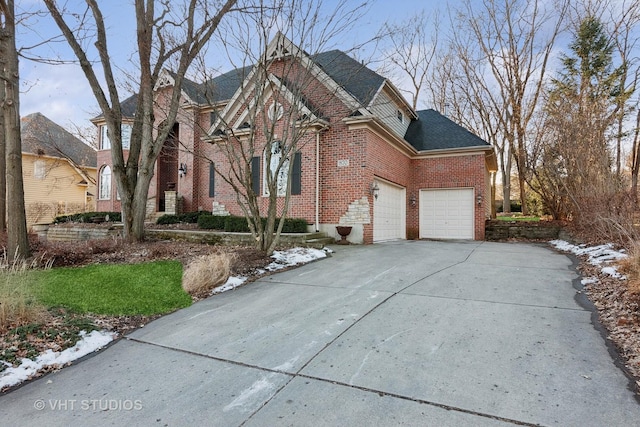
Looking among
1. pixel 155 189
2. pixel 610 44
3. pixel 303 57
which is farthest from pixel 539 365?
pixel 610 44

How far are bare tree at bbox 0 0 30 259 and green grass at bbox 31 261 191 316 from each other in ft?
4.15

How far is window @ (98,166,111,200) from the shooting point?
19531mm

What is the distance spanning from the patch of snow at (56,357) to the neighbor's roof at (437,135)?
13.1 meters

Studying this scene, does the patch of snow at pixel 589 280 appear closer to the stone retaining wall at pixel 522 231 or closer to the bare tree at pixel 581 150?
the bare tree at pixel 581 150

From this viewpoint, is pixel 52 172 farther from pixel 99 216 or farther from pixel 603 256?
pixel 603 256

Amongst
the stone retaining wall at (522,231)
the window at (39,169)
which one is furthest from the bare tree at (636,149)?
the window at (39,169)

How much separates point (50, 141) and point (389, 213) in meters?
20.5

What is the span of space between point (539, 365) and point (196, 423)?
2703mm

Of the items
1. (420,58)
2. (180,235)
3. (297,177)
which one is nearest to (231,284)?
(180,235)

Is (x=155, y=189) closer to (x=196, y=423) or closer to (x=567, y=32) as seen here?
(x=196, y=423)

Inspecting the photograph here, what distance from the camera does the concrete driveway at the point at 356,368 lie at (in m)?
2.34

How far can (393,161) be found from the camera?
12.8 metres

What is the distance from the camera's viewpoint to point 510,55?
19.5 meters

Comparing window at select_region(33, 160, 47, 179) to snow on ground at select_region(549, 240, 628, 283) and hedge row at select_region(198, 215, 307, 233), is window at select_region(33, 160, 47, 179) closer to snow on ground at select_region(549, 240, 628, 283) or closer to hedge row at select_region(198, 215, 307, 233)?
hedge row at select_region(198, 215, 307, 233)
